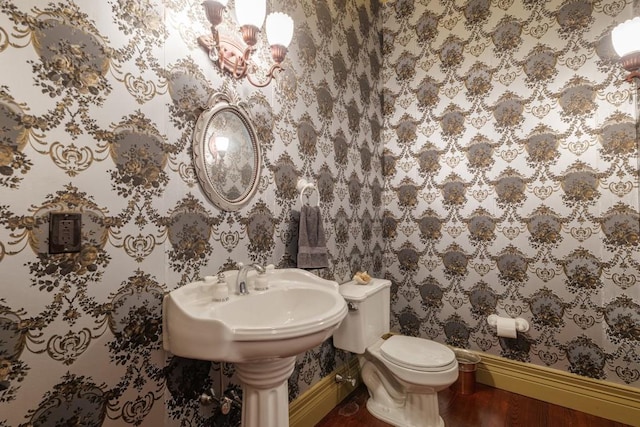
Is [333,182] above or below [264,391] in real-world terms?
above

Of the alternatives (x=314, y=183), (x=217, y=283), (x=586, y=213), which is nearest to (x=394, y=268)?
(x=314, y=183)

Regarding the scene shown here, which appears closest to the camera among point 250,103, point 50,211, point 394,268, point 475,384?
point 50,211

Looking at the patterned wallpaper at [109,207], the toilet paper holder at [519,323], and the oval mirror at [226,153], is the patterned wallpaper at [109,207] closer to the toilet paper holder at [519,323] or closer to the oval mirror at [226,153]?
the oval mirror at [226,153]

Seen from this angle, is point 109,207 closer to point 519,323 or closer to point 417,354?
point 417,354

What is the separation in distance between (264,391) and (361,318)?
0.80 m

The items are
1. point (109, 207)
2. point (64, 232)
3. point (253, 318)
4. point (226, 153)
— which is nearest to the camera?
point (64, 232)

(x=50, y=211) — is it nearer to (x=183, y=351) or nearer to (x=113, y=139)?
(x=113, y=139)

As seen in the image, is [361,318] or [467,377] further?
[467,377]

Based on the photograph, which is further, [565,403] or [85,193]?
[565,403]

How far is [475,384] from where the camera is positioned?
2049mm

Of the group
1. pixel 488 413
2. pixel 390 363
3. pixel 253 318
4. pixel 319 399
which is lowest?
pixel 488 413

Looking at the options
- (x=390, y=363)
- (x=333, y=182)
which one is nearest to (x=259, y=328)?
(x=390, y=363)

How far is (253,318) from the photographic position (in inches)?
47.2

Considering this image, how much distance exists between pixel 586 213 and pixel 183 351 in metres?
2.24
